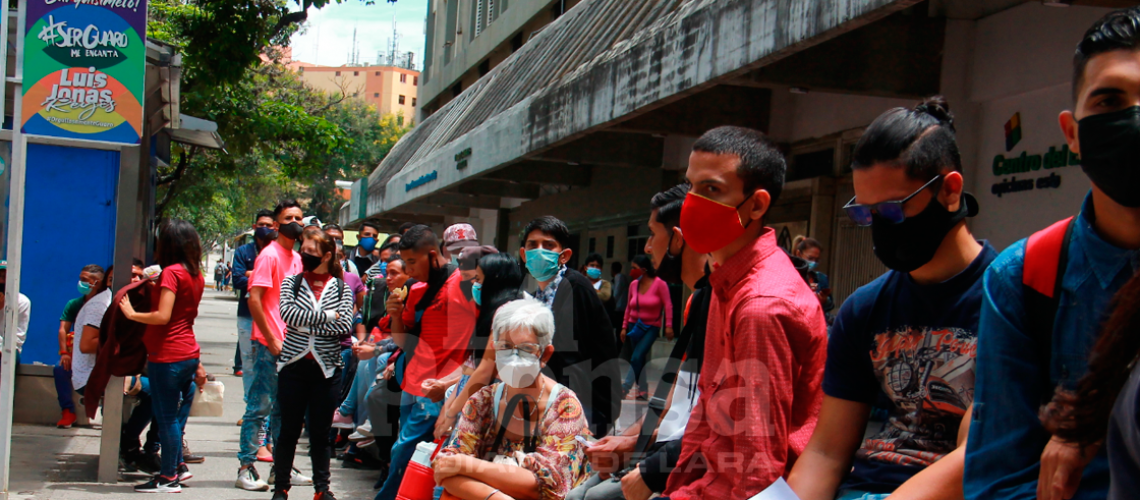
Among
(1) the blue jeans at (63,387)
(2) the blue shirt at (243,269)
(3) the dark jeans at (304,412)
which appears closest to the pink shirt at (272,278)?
(3) the dark jeans at (304,412)

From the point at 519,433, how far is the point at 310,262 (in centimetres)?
274

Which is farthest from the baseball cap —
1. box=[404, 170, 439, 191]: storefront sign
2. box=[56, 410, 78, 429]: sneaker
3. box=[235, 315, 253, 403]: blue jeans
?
box=[404, 170, 439, 191]: storefront sign

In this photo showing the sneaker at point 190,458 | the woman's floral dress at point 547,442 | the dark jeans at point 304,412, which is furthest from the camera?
the sneaker at point 190,458

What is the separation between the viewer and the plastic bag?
7059 millimetres

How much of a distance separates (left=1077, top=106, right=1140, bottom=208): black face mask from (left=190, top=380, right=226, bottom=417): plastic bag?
6649 mm

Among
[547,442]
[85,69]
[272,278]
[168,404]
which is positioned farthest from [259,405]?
[547,442]

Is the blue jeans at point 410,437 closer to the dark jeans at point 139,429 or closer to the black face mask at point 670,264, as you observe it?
the black face mask at point 670,264

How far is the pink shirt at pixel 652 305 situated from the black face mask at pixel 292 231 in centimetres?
644

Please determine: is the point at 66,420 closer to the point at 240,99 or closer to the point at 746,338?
the point at 746,338

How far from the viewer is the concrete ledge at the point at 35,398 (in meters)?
8.97

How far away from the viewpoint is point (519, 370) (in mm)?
4246

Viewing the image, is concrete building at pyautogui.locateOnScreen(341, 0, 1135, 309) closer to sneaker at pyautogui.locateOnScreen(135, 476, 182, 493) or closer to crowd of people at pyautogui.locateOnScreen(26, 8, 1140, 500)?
crowd of people at pyautogui.locateOnScreen(26, 8, 1140, 500)

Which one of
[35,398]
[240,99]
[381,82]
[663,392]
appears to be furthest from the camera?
[381,82]

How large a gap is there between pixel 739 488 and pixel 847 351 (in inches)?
16.8
